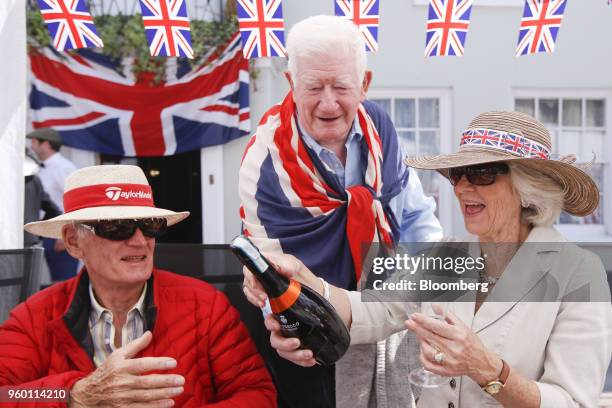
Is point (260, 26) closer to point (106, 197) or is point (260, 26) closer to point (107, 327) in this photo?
point (106, 197)

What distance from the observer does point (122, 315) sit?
84.3 inches

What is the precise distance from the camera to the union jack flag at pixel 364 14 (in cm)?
417

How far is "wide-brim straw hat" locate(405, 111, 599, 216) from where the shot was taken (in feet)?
5.90

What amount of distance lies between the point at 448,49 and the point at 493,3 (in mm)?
3869

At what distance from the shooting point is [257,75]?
23.9 ft

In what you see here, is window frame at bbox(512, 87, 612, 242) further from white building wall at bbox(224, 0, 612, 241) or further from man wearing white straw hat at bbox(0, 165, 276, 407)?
man wearing white straw hat at bbox(0, 165, 276, 407)

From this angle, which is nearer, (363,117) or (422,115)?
(363,117)

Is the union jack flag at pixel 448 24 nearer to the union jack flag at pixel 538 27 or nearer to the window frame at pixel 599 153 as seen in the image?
the union jack flag at pixel 538 27

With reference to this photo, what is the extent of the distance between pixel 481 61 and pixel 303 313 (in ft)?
21.7

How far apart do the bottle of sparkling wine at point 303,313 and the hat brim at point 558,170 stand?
1.79ft

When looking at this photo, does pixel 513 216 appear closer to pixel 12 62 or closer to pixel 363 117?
pixel 363 117

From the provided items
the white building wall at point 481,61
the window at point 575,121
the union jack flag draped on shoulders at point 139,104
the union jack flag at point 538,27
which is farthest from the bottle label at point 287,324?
the window at point 575,121

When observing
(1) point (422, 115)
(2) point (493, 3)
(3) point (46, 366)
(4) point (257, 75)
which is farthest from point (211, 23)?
(3) point (46, 366)

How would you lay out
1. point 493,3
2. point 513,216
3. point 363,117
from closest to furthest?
1. point 513,216
2. point 363,117
3. point 493,3
